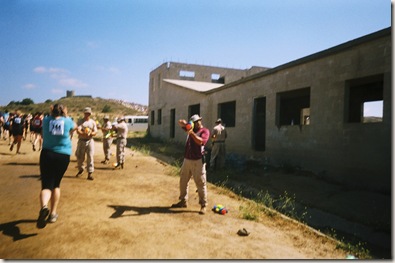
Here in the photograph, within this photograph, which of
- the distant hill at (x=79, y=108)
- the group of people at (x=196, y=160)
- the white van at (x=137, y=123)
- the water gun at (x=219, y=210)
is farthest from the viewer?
the distant hill at (x=79, y=108)

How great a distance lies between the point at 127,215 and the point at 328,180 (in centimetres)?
617

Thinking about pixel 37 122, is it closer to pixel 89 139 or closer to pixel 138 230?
pixel 89 139

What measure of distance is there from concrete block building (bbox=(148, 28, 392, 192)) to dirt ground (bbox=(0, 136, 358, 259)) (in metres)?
3.60

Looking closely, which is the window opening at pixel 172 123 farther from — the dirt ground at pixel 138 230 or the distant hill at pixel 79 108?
the distant hill at pixel 79 108

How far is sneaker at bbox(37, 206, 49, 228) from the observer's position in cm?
384

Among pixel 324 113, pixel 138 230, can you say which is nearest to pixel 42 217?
pixel 138 230

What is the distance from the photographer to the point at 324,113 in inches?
338

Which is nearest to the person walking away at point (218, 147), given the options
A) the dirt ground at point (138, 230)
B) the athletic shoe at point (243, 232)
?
the dirt ground at point (138, 230)

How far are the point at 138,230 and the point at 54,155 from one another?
1.70m

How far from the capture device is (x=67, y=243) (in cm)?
354

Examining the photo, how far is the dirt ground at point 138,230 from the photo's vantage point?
11.4 ft

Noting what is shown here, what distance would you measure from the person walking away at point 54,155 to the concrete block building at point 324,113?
273 inches

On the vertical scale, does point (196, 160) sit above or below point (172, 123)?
below

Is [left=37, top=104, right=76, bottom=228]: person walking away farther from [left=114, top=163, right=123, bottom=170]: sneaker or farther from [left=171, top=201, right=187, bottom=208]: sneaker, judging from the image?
[left=114, top=163, right=123, bottom=170]: sneaker
